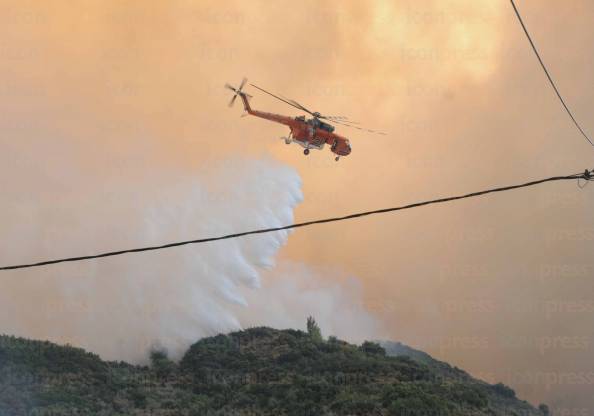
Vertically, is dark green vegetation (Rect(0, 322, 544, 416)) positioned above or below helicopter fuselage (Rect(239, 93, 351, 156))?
below

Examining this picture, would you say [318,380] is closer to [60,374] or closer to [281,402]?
[281,402]

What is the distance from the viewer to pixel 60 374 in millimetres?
54594

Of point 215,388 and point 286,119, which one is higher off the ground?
point 286,119

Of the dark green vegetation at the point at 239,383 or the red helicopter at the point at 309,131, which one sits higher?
the red helicopter at the point at 309,131

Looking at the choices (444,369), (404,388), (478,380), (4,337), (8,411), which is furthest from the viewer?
(444,369)

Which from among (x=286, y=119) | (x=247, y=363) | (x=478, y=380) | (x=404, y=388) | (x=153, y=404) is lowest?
(x=153, y=404)

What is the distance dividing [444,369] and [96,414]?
1838 inches

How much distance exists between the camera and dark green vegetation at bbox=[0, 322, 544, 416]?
1858 inches

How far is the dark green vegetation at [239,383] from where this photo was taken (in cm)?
4719

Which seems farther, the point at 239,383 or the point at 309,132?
the point at 239,383

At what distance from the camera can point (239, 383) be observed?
57.4 m

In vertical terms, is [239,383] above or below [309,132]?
below

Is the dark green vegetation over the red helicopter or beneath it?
beneath

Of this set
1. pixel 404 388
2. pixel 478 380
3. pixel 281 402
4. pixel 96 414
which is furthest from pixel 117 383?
pixel 478 380
